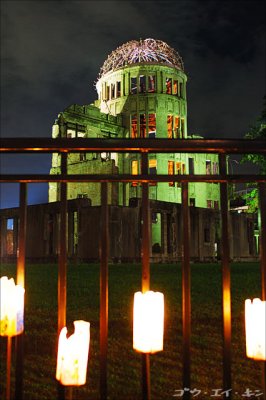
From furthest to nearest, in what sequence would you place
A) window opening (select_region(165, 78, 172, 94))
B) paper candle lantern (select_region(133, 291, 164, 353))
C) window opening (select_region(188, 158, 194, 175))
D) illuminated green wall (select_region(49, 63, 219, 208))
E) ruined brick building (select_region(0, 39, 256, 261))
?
window opening (select_region(188, 158, 194, 175)) < window opening (select_region(165, 78, 172, 94)) < illuminated green wall (select_region(49, 63, 219, 208)) < ruined brick building (select_region(0, 39, 256, 261)) < paper candle lantern (select_region(133, 291, 164, 353))

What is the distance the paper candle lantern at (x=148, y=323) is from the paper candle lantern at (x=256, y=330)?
0.50 metres

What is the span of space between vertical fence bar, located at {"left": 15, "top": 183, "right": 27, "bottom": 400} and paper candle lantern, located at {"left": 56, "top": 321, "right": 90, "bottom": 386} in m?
0.29

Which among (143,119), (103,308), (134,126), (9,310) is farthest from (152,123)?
(9,310)

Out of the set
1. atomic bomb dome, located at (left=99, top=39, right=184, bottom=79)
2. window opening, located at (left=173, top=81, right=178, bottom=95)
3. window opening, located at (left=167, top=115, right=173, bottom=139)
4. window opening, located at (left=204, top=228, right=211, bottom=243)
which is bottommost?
window opening, located at (left=204, top=228, right=211, bottom=243)

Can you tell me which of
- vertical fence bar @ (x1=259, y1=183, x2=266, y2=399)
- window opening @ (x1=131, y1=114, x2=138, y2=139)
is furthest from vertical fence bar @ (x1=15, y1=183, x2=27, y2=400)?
window opening @ (x1=131, y1=114, x2=138, y2=139)

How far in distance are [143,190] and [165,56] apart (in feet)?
153

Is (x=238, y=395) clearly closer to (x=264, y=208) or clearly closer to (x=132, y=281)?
(x=264, y=208)

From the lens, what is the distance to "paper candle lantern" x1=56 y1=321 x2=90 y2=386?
93.7 inches

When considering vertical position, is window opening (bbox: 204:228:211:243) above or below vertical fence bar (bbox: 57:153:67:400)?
above

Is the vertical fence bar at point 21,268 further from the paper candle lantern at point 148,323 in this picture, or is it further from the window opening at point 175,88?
the window opening at point 175,88

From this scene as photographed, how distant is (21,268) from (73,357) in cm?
63

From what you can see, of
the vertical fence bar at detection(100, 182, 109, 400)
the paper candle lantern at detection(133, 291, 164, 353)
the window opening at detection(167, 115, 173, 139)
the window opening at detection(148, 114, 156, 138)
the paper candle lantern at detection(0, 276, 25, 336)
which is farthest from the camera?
the window opening at detection(167, 115, 173, 139)

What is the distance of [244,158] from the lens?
2464cm

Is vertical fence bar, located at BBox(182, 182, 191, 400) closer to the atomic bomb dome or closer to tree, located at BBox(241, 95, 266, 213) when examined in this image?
tree, located at BBox(241, 95, 266, 213)
